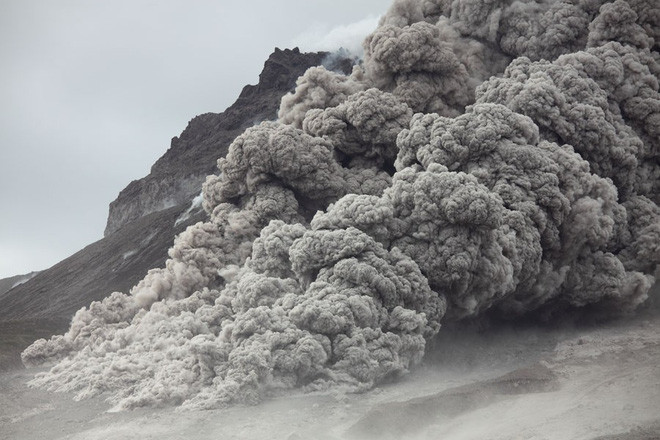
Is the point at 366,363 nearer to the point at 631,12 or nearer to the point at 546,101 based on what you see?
the point at 546,101

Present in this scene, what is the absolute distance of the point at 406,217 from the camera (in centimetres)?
1945

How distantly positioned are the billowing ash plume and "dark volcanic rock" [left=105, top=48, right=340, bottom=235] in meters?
30.7

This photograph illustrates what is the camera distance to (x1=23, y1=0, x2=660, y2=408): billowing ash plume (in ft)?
56.2

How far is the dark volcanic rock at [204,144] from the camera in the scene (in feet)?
191

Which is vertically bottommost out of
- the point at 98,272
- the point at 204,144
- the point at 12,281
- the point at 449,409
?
the point at 449,409

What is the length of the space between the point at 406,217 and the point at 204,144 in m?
44.2

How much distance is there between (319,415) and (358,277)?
3.52m

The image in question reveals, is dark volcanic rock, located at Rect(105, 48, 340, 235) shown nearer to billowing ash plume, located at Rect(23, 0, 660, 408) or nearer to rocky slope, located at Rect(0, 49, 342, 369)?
rocky slope, located at Rect(0, 49, 342, 369)

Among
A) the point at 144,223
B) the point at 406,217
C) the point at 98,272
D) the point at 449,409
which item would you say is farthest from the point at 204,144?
the point at 449,409

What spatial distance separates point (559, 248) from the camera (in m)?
21.3

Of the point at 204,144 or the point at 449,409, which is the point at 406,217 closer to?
the point at 449,409

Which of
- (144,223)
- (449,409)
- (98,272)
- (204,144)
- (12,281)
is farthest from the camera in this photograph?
(12,281)

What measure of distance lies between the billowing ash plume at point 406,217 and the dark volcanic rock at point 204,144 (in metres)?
30.7

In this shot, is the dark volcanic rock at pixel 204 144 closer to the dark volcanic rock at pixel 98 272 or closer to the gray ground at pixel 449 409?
the dark volcanic rock at pixel 98 272
